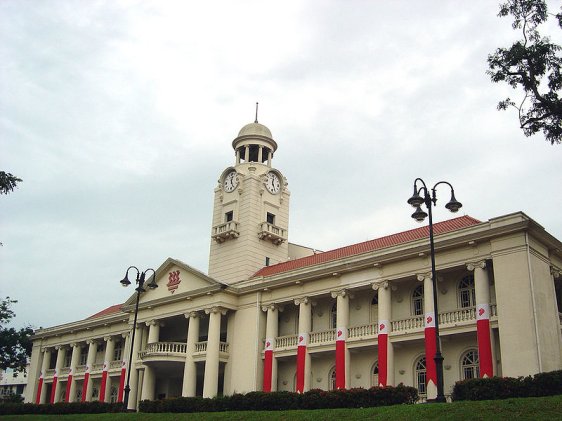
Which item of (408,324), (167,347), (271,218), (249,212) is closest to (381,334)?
(408,324)

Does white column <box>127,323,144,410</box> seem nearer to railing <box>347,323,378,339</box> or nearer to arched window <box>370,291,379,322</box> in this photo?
railing <box>347,323,378,339</box>

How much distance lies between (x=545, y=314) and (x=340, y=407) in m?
10.3

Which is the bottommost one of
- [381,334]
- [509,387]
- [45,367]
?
[509,387]

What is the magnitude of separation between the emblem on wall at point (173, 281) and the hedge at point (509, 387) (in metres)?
25.8

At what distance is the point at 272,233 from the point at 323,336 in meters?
12.7

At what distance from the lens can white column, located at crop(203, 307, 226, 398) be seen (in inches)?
1581

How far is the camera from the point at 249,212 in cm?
4778

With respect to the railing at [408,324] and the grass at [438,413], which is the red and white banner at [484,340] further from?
the grass at [438,413]

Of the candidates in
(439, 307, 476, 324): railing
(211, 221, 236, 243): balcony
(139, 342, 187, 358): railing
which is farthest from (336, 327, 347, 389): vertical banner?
(211, 221, 236, 243): balcony

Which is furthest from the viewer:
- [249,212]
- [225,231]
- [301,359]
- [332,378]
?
[225,231]

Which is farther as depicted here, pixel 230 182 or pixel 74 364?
pixel 74 364

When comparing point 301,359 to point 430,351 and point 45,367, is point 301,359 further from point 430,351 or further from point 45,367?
point 45,367

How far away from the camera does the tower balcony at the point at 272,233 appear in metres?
47.7

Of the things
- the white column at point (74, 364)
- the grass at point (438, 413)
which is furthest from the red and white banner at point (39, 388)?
the grass at point (438, 413)
